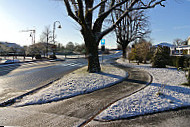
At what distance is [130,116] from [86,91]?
7.84ft

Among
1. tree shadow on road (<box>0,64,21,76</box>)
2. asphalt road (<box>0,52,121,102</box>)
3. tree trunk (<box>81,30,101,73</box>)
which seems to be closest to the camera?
asphalt road (<box>0,52,121,102</box>)

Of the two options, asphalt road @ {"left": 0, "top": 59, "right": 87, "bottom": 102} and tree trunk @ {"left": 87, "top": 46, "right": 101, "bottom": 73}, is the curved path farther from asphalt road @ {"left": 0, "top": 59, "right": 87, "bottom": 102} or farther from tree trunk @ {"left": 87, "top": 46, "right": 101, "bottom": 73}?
tree trunk @ {"left": 87, "top": 46, "right": 101, "bottom": 73}

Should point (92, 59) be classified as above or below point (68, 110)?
above

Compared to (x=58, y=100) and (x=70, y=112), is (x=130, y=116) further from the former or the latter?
(x=58, y=100)

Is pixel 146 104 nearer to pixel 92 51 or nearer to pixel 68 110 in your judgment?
pixel 68 110

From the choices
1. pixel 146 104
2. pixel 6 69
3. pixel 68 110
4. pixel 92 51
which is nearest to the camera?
pixel 68 110

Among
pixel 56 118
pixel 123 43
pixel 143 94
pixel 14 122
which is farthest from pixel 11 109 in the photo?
pixel 123 43

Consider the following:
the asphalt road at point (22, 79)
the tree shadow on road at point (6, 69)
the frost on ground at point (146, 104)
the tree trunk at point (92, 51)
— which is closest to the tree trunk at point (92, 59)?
the tree trunk at point (92, 51)

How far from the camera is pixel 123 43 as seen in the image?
25172 mm

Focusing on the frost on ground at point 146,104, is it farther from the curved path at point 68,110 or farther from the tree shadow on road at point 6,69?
the tree shadow on road at point 6,69

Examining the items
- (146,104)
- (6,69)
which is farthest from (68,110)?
(6,69)

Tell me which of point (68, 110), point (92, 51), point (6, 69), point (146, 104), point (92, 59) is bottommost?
point (68, 110)

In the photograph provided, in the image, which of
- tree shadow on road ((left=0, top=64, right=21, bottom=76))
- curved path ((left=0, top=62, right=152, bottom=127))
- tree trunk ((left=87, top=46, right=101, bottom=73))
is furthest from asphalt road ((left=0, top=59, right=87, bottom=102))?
tree trunk ((left=87, top=46, right=101, bottom=73))

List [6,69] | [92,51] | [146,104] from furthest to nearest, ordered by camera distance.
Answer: [6,69] → [92,51] → [146,104]
